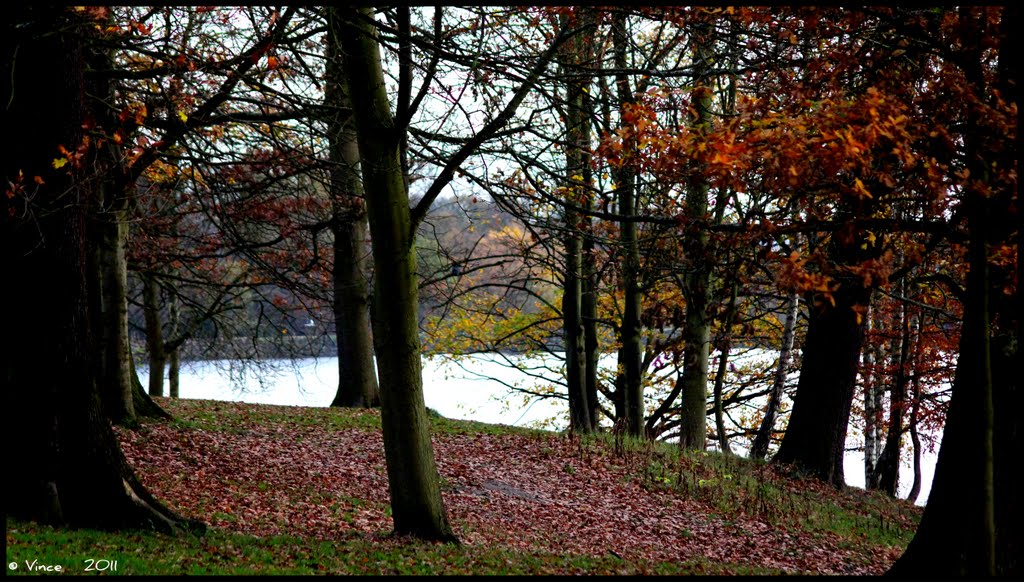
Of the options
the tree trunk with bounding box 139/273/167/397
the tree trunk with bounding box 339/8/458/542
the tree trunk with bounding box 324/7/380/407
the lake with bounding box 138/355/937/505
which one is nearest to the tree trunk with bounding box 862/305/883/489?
the lake with bounding box 138/355/937/505

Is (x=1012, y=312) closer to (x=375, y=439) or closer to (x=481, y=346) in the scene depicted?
(x=375, y=439)

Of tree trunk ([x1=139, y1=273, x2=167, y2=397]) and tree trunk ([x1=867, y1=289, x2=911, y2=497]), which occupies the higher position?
tree trunk ([x1=139, y1=273, x2=167, y2=397])

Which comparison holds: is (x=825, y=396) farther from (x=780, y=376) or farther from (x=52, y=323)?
(x=52, y=323)

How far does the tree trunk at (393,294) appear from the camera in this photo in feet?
25.2

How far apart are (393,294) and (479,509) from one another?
12.1 feet

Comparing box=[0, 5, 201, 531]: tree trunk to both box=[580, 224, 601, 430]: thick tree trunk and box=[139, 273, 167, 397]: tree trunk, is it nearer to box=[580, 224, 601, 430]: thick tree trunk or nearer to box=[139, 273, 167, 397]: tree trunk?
box=[580, 224, 601, 430]: thick tree trunk

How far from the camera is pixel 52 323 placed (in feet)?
22.0

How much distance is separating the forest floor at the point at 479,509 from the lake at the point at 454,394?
12.6 meters

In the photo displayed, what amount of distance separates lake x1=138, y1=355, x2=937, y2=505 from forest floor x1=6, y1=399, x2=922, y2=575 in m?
12.6

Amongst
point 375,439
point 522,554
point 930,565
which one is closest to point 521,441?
point 375,439

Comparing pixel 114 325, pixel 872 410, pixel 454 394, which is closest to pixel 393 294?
pixel 114 325

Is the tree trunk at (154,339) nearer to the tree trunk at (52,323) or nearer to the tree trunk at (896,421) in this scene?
the tree trunk at (52,323)

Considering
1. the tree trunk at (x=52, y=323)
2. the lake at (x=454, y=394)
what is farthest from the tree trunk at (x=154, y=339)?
the tree trunk at (x=52, y=323)

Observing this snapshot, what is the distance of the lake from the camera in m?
29.5
